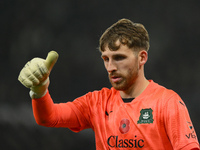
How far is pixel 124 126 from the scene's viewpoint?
1.76 metres

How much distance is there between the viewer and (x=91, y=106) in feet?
6.39

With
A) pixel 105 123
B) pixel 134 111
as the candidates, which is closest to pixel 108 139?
pixel 105 123

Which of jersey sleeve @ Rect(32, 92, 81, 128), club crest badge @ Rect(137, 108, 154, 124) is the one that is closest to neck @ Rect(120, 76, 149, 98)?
club crest badge @ Rect(137, 108, 154, 124)

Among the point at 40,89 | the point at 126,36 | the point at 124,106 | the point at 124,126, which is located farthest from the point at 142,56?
the point at 40,89

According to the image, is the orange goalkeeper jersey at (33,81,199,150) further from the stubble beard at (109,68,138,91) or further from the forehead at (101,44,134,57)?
the forehead at (101,44,134,57)

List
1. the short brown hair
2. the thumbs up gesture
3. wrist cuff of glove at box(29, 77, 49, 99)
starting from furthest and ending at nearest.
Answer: the short brown hair → wrist cuff of glove at box(29, 77, 49, 99) → the thumbs up gesture

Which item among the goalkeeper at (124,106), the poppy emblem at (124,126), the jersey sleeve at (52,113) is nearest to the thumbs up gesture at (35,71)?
the goalkeeper at (124,106)

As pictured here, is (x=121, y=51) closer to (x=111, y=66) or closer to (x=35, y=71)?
(x=111, y=66)

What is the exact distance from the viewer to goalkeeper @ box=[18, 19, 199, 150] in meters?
1.60

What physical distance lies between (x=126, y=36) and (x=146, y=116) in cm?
44

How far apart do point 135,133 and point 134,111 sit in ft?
0.40

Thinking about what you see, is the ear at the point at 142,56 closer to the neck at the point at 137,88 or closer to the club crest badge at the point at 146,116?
the neck at the point at 137,88

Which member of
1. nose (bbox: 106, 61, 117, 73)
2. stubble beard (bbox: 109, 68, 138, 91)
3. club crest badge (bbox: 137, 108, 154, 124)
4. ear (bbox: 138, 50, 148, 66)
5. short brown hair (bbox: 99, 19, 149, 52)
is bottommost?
club crest badge (bbox: 137, 108, 154, 124)

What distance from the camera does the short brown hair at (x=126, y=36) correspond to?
1.78 metres
